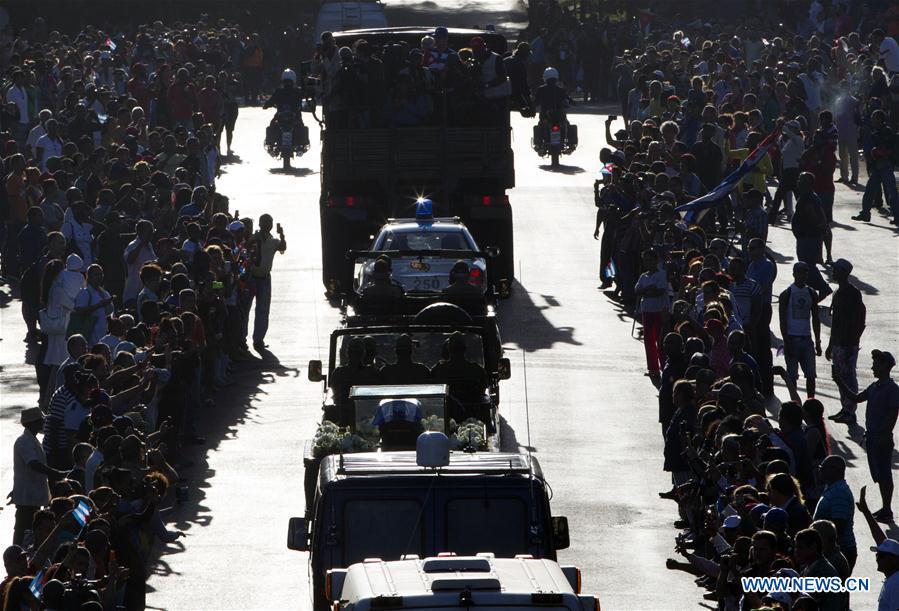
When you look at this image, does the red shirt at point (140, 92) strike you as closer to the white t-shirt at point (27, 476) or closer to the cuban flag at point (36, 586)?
the white t-shirt at point (27, 476)

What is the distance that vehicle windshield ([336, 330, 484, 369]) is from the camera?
744 inches

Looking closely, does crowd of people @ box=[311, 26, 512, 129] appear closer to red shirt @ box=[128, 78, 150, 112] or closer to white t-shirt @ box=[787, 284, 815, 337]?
white t-shirt @ box=[787, 284, 815, 337]

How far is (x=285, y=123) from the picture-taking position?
128 feet

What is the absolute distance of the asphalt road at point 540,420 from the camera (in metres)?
16.3

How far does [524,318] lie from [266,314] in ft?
12.4

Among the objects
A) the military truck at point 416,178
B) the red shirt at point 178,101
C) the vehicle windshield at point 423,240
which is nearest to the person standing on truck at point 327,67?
the military truck at point 416,178

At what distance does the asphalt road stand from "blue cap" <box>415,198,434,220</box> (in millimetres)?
1890

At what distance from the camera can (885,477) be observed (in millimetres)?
17562

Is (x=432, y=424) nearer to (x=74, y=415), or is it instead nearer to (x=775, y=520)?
(x=74, y=415)

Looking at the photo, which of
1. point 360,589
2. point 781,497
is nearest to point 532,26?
point 781,497

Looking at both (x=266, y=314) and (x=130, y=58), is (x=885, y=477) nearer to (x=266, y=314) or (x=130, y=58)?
(x=266, y=314)

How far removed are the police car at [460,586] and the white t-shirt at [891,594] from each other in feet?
8.65
